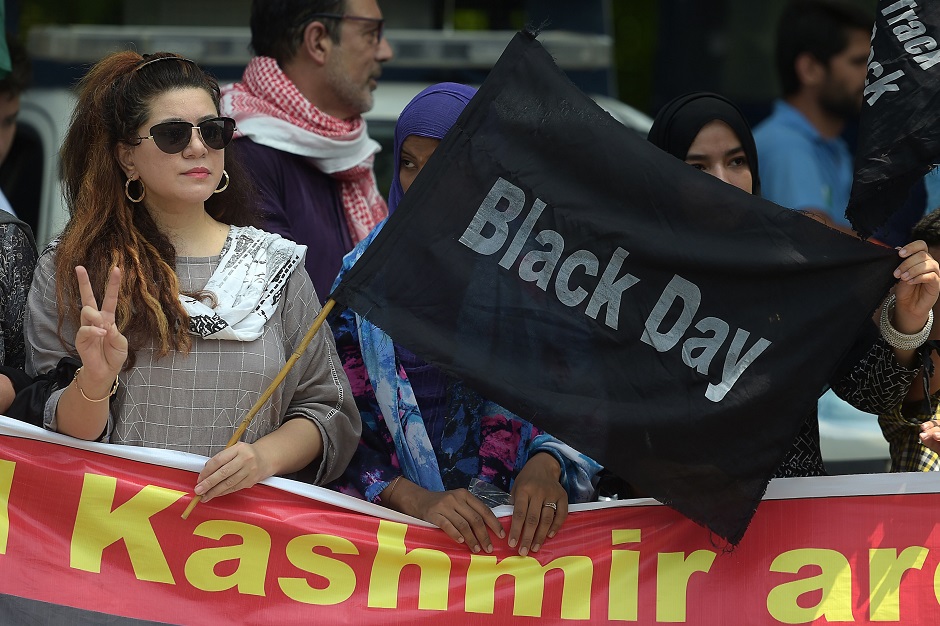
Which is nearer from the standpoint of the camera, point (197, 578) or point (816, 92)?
point (197, 578)

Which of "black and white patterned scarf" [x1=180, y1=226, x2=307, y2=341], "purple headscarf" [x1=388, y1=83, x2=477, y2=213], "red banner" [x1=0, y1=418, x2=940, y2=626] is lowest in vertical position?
"red banner" [x1=0, y1=418, x2=940, y2=626]

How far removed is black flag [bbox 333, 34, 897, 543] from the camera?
301 cm

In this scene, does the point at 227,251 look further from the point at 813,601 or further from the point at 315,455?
the point at 813,601

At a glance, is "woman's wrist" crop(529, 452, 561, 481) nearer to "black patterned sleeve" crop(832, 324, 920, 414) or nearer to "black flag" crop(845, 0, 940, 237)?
"black patterned sleeve" crop(832, 324, 920, 414)

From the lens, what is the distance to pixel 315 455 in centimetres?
329

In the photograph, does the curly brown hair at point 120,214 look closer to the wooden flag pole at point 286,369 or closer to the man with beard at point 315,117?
the wooden flag pole at point 286,369

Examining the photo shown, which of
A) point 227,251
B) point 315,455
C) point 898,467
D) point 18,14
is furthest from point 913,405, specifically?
point 18,14

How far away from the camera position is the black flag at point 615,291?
118 inches

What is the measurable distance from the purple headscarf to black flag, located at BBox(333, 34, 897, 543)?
0.61 metres

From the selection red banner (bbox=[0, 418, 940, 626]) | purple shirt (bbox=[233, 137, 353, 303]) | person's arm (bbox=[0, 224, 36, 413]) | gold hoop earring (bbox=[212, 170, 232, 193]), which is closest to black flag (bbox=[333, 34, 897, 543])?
red banner (bbox=[0, 418, 940, 626])

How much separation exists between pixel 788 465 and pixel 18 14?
165 inches

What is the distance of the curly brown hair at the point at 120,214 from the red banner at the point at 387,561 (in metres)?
0.32

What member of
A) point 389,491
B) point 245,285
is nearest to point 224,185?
point 245,285

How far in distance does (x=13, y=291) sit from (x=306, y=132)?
4.87 ft
